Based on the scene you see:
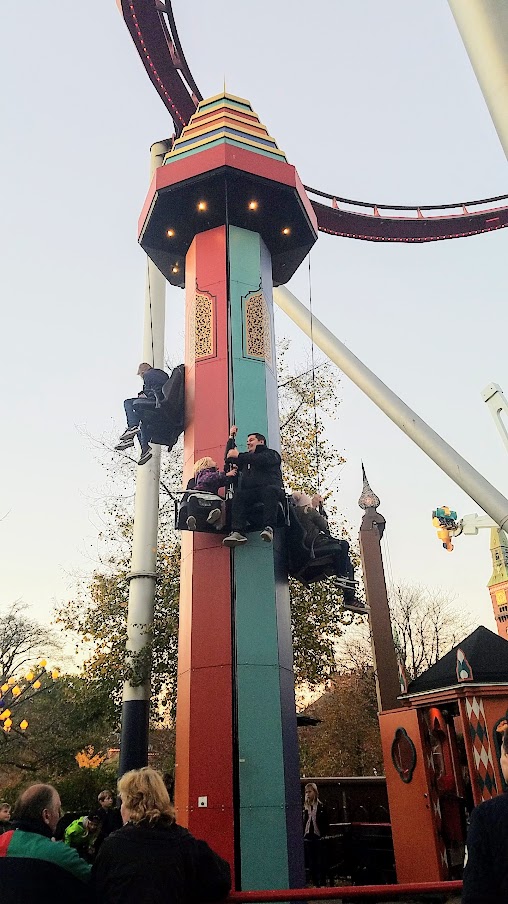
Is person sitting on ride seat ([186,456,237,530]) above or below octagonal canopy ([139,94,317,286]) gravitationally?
below

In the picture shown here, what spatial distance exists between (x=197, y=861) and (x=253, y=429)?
643 centimetres

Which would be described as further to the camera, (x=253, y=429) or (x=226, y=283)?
(x=226, y=283)

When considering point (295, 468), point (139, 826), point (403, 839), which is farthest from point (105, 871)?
point (295, 468)

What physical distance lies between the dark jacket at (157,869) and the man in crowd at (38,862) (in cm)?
10

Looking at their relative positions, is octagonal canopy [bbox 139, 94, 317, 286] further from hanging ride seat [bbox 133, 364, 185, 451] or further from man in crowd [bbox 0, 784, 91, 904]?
man in crowd [bbox 0, 784, 91, 904]

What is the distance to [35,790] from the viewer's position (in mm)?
2924

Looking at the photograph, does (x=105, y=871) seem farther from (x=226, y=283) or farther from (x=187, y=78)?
(x=187, y=78)

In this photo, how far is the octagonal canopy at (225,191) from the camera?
10016 millimetres

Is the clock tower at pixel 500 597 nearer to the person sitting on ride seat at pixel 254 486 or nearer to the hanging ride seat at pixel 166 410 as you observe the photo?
the hanging ride seat at pixel 166 410

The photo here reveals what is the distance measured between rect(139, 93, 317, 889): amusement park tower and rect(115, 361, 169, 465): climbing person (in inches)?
21.1

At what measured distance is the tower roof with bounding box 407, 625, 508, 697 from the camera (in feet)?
29.5

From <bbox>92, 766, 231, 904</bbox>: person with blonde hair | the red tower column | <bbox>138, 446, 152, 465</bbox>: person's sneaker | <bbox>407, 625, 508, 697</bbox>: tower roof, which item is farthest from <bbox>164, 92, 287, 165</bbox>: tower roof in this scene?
<bbox>92, 766, 231, 904</bbox>: person with blonde hair

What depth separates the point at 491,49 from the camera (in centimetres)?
272

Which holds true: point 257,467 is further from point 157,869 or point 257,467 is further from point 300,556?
point 157,869
